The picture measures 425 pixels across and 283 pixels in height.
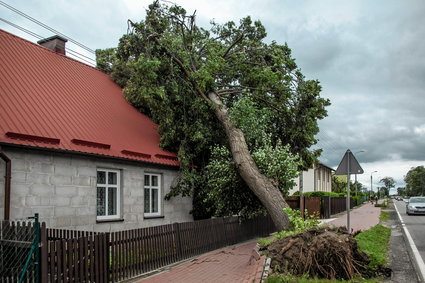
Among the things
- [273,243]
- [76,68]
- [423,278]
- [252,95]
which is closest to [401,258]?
[423,278]

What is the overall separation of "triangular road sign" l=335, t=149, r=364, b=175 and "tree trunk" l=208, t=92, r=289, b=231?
2098 mm

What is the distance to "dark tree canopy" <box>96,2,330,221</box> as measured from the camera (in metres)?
14.5

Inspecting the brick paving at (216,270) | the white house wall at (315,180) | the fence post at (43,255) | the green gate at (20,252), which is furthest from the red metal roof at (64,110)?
the white house wall at (315,180)

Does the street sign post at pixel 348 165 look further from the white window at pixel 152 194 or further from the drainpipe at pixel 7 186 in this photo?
the drainpipe at pixel 7 186

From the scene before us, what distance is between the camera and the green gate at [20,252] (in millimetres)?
6285

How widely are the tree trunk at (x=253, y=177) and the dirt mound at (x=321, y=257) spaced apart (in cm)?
346

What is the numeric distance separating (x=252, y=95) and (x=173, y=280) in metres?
9.90

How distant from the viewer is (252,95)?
16.6m

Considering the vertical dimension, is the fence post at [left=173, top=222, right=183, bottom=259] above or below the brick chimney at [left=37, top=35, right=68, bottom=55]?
below

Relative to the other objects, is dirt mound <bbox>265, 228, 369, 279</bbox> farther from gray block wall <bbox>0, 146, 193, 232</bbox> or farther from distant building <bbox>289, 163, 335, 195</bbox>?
distant building <bbox>289, 163, 335, 195</bbox>

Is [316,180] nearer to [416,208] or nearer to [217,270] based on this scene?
[416,208]

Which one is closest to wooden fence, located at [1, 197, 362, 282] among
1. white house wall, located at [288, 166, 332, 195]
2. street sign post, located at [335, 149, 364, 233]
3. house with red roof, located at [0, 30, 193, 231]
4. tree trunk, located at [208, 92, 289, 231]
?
house with red roof, located at [0, 30, 193, 231]

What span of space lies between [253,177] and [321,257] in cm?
535

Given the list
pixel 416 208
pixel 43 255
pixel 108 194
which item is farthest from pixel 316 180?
pixel 43 255
